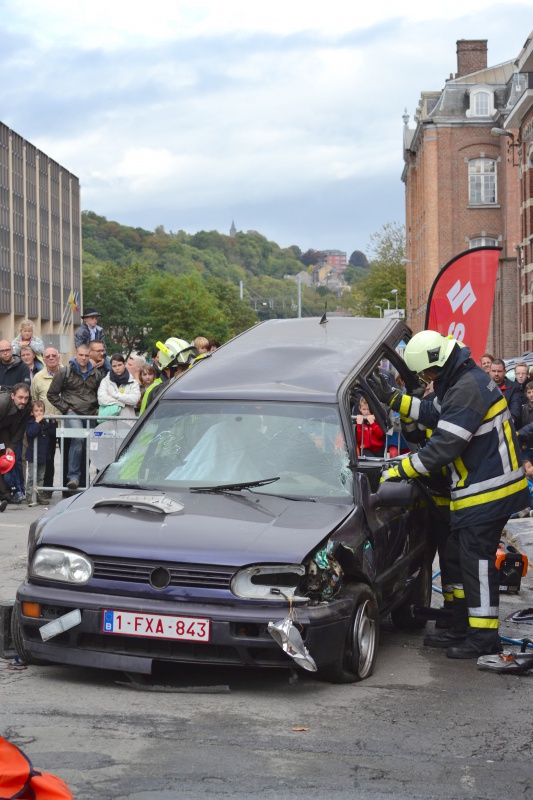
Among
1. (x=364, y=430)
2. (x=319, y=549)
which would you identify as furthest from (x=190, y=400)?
(x=319, y=549)

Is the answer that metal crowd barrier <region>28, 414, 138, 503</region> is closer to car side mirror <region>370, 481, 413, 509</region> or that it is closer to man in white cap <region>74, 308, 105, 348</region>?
man in white cap <region>74, 308, 105, 348</region>

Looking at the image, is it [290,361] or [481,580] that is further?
[290,361]

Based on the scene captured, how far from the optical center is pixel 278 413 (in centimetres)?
742

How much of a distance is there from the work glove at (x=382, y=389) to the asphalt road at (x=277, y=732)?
73.4 inches

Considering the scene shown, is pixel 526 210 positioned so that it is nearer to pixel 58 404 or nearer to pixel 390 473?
pixel 58 404

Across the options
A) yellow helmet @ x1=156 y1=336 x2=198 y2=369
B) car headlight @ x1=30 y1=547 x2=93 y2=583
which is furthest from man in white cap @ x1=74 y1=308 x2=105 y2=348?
car headlight @ x1=30 y1=547 x2=93 y2=583

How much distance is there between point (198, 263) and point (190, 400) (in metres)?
189

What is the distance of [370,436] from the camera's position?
8.52 meters

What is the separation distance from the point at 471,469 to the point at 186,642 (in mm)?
2403

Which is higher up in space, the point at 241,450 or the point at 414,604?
the point at 241,450

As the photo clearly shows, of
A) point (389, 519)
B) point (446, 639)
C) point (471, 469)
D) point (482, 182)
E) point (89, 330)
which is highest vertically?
point (482, 182)

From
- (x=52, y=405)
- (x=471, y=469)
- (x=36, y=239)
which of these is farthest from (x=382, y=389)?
(x=36, y=239)

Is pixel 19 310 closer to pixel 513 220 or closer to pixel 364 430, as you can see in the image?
pixel 513 220

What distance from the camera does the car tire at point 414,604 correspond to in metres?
8.32
